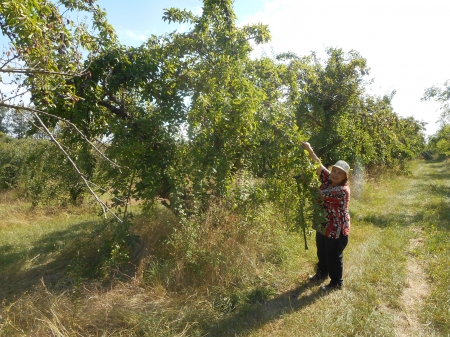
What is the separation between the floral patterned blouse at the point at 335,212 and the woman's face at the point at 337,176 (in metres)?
0.07

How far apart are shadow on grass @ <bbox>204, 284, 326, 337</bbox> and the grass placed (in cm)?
1

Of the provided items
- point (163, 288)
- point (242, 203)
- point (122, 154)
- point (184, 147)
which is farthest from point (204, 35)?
point (163, 288)

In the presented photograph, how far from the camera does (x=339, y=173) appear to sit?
158 inches

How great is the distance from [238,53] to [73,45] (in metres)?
2.44

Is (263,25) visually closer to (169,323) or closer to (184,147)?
(184,147)

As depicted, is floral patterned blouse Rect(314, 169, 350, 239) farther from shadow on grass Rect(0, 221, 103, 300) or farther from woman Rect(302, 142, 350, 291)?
shadow on grass Rect(0, 221, 103, 300)

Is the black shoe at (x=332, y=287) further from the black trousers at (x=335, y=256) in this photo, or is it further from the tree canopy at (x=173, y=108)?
the tree canopy at (x=173, y=108)

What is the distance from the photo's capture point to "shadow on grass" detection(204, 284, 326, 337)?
3502 millimetres

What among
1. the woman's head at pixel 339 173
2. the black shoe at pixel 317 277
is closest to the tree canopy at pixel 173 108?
the woman's head at pixel 339 173

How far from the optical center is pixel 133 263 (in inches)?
203

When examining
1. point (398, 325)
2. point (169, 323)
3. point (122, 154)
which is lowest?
point (398, 325)

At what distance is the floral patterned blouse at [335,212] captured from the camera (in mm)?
4027

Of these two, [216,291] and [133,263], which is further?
[133,263]

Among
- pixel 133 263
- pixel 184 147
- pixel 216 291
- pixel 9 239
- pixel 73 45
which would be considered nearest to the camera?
pixel 216 291
